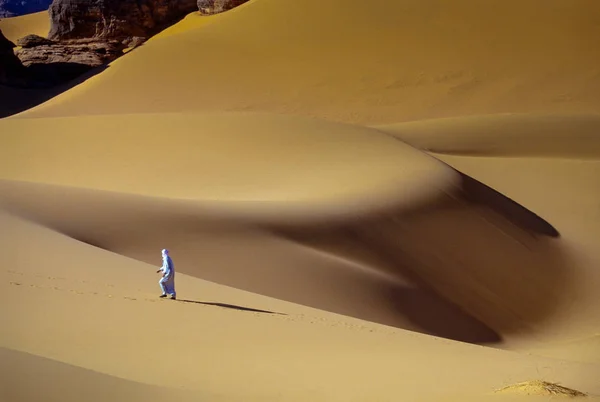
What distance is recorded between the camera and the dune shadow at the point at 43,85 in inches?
1510

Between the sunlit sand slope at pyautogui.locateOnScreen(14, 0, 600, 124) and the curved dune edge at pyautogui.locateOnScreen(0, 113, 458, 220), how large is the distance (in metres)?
10.1

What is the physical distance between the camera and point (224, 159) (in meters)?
19.5

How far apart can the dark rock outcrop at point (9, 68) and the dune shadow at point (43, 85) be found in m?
0.40

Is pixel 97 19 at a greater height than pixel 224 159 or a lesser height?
greater

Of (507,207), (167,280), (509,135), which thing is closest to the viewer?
(167,280)

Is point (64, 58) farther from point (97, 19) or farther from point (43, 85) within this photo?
point (97, 19)

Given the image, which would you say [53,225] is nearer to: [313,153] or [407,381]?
[407,381]

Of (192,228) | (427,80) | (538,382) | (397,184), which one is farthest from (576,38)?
(538,382)

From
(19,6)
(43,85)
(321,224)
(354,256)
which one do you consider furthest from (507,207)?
(19,6)

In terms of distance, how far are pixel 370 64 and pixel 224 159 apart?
52.4 ft

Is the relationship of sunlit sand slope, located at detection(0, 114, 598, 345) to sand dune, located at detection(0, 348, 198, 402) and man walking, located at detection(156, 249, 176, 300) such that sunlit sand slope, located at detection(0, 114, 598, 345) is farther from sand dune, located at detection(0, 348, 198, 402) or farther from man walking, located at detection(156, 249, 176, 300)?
sand dune, located at detection(0, 348, 198, 402)

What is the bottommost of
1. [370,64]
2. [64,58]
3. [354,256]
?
[354,256]

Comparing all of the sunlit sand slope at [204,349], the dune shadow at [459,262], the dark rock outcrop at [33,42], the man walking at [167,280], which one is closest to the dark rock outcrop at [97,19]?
the dark rock outcrop at [33,42]

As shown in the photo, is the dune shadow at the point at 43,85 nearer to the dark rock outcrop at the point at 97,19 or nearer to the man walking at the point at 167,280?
the dark rock outcrop at the point at 97,19
